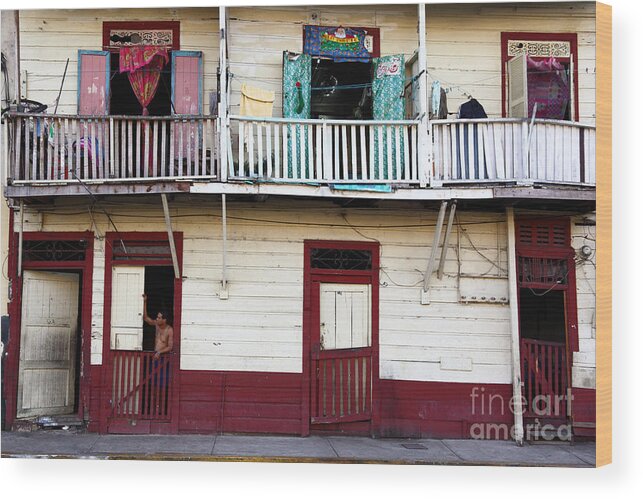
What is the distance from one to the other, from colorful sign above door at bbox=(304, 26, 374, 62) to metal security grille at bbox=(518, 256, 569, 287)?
12.7 ft

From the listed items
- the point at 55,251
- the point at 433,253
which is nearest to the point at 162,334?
the point at 55,251

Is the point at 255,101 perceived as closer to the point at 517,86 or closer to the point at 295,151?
the point at 295,151

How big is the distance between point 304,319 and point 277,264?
0.89 meters

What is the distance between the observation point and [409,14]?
11211 mm

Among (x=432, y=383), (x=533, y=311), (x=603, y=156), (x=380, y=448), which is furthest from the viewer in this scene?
(x=533, y=311)

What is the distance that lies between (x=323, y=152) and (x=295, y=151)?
39 cm

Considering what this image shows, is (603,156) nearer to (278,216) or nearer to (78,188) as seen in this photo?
(278,216)

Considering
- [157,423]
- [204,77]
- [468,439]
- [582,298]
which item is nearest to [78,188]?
[204,77]

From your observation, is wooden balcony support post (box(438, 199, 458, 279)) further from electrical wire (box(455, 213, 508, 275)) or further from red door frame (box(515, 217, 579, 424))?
red door frame (box(515, 217, 579, 424))

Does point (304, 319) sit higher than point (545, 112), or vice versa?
point (545, 112)

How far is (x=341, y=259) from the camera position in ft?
36.4

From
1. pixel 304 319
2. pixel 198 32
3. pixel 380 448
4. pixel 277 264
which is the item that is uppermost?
pixel 198 32

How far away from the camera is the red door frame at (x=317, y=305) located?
10742mm

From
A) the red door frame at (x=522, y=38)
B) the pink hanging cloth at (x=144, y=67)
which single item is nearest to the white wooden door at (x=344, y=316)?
the red door frame at (x=522, y=38)
